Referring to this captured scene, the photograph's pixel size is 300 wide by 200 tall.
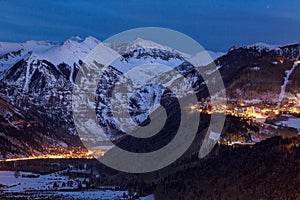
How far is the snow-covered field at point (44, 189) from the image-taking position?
98938 millimetres

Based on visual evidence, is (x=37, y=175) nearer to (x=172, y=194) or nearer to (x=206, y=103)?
(x=206, y=103)

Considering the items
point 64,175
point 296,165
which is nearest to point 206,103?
point 64,175

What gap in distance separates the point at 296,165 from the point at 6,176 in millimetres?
83523

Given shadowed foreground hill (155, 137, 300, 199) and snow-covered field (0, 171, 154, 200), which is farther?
snow-covered field (0, 171, 154, 200)

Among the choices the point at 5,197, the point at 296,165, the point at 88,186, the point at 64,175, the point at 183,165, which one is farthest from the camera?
the point at 64,175

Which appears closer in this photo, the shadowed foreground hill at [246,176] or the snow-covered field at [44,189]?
the shadowed foreground hill at [246,176]

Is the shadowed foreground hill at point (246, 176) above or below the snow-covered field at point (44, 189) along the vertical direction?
above

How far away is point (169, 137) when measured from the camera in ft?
461

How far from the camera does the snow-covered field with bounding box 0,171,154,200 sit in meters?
98.9

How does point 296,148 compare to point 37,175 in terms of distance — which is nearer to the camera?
point 296,148

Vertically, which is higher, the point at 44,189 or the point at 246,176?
the point at 246,176

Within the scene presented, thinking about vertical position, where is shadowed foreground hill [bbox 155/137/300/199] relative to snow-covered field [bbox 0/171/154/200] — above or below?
above

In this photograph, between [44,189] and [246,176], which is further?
[44,189]

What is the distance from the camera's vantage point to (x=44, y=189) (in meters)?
111
